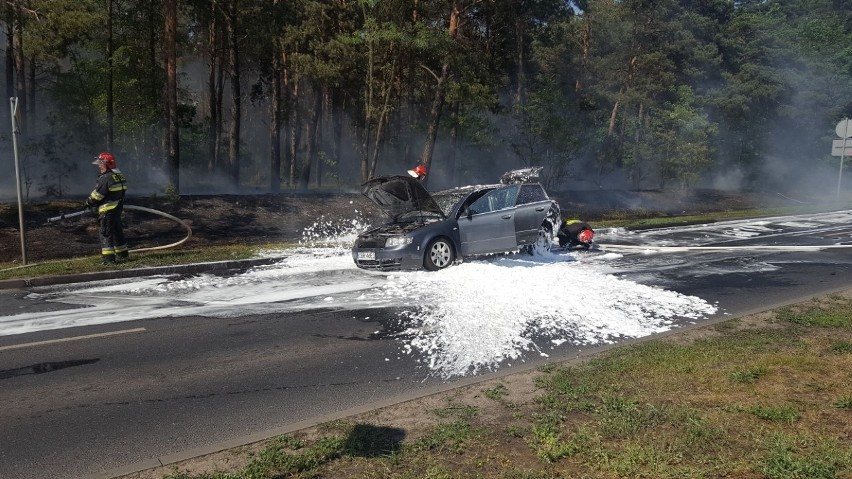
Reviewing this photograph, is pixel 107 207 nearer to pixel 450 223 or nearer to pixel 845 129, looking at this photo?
pixel 450 223

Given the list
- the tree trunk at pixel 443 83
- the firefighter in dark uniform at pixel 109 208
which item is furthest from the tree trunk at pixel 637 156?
the firefighter in dark uniform at pixel 109 208

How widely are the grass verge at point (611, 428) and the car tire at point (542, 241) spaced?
685 cm

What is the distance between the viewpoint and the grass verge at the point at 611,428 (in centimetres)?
394

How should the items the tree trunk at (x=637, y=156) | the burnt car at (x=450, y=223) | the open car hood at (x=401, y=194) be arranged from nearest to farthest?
the burnt car at (x=450, y=223)
the open car hood at (x=401, y=194)
the tree trunk at (x=637, y=156)

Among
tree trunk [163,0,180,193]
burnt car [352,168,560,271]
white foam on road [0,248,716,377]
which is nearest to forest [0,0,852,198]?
tree trunk [163,0,180,193]

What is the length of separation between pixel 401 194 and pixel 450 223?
3.78 feet

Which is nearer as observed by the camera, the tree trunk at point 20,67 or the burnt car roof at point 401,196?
the burnt car roof at point 401,196

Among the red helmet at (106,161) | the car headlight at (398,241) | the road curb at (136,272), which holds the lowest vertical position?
the road curb at (136,272)

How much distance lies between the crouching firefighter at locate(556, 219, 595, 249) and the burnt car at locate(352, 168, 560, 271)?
1.18m

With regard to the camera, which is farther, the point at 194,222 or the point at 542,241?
the point at 194,222

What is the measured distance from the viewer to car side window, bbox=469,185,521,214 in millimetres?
12391

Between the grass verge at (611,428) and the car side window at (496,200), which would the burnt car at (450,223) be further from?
the grass verge at (611,428)

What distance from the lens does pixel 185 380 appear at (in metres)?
6.05

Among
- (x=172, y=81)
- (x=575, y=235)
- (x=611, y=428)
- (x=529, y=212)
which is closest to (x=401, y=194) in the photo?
(x=529, y=212)
